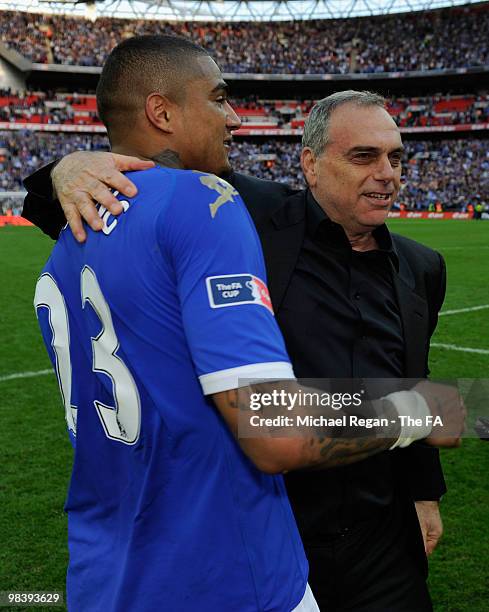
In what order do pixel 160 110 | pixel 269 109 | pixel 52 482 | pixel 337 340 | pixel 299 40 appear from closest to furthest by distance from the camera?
pixel 160 110 → pixel 337 340 → pixel 52 482 → pixel 269 109 → pixel 299 40

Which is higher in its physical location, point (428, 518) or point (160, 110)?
point (160, 110)

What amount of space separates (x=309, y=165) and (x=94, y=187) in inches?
44.7

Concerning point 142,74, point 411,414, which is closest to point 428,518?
point 411,414

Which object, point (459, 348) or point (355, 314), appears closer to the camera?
point (355, 314)

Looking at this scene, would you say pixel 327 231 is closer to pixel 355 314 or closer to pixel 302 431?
pixel 355 314

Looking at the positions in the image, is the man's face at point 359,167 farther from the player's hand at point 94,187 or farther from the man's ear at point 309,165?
the player's hand at point 94,187

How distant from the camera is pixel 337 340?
214 centimetres

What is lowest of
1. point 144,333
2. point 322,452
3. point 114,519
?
point 114,519

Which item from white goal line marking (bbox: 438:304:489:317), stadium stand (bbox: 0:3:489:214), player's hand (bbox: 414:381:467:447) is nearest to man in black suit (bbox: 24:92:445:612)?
player's hand (bbox: 414:381:467:447)

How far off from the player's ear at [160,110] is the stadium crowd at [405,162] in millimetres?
39644

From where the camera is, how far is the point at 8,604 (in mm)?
3340

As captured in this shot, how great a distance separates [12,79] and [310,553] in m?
54.4

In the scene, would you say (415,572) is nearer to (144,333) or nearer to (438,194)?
(144,333)

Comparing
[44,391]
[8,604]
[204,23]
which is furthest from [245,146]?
[8,604]
